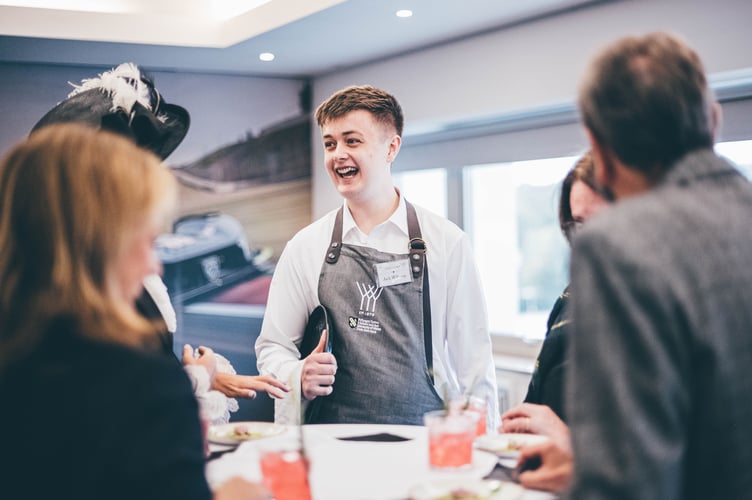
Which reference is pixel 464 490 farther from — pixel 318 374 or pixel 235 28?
pixel 235 28

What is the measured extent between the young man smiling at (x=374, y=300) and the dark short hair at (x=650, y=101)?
1338mm

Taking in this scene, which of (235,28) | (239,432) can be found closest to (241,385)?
(239,432)

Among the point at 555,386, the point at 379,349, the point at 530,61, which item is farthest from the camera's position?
the point at 530,61

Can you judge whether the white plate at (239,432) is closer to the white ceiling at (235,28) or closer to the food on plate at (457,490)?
the food on plate at (457,490)

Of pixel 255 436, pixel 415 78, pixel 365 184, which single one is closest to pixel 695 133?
pixel 255 436

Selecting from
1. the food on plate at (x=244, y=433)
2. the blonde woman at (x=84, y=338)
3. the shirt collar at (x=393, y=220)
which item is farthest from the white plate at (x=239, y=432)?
the shirt collar at (x=393, y=220)

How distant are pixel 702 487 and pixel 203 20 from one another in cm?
357

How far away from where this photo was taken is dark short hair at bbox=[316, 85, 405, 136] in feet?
8.78

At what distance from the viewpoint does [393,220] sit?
2629 millimetres

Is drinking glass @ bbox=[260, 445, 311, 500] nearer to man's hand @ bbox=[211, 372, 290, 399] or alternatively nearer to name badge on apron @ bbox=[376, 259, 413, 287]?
man's hand @ bbox=[211, 372, 290, 399]

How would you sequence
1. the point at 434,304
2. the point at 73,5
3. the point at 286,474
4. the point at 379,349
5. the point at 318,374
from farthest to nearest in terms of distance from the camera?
the point at 73,5 < the point at 434,304 < the point at 379,349 < the point at 318,374 < the point at 286,474

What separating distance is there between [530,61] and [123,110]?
7.41 ft

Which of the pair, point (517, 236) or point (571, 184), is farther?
point (517, 236)

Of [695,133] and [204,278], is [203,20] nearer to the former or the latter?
[204,278]
